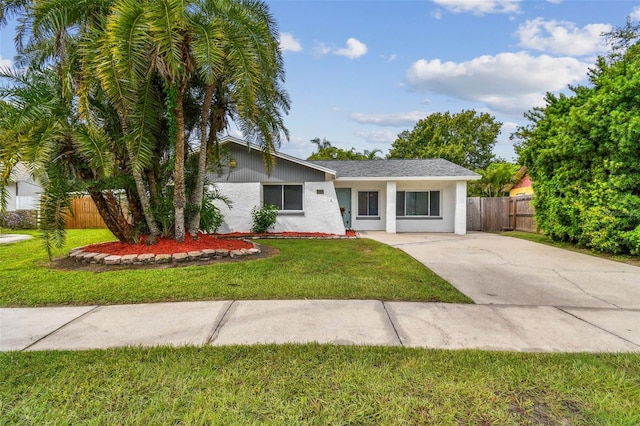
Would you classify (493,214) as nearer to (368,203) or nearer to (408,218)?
(408,218)

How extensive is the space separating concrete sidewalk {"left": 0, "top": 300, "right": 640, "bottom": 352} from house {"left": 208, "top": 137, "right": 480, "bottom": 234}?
7288 mm

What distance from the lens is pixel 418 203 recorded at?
51.6 ft

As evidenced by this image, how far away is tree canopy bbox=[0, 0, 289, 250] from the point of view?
19.7ft

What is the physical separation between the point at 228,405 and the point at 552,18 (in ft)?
48.4

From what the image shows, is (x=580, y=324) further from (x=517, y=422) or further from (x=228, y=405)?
(x=228, y=405)

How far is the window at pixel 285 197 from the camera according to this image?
13.4m

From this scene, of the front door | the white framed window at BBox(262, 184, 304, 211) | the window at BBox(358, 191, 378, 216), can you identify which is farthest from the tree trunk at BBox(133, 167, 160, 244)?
the window at BBox(358, 191, 378, 216)

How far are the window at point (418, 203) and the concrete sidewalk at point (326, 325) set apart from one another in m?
11.3

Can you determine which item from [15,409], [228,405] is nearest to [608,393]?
[228,405]

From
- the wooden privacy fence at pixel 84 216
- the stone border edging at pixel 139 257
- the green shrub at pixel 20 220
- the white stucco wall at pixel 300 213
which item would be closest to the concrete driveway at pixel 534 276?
the white stucco wall at pixel 300 213

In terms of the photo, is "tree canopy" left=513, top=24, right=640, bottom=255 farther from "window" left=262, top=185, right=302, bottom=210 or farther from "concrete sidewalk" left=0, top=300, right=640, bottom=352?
"window" left=262, top=185, right=302, bottom=210

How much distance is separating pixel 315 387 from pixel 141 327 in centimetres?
236

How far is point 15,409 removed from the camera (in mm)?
2207

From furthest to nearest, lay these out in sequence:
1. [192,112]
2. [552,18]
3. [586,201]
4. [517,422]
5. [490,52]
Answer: [490,52], [552,18], [586,201], [192,112], [517,422]
